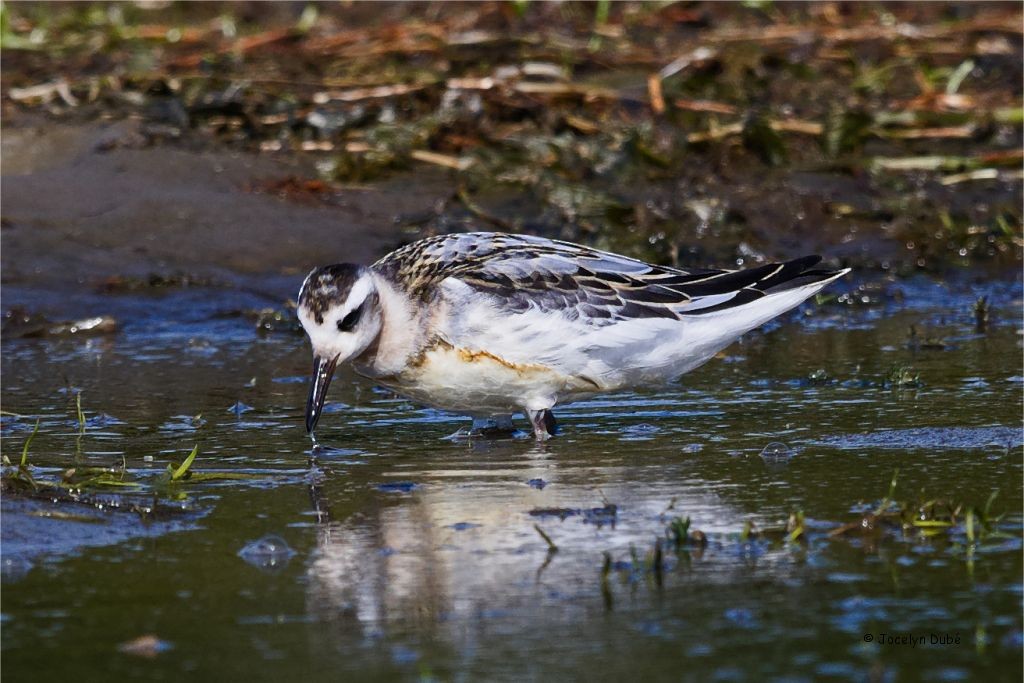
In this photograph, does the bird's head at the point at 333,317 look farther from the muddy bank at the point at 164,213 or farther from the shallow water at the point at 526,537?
the muddy bank at the point at 164,213

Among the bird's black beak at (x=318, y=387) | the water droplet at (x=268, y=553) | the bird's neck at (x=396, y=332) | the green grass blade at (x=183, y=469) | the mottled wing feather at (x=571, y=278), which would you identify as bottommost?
the water droplet at (x=268, y=553)

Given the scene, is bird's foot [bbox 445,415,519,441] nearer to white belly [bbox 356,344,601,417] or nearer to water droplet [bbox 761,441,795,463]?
white belly [bbox 356,344,601,417]

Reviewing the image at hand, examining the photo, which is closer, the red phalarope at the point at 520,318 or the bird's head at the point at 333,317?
the bird's head at the point at 333,317

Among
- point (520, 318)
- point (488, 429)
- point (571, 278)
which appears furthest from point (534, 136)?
point (520, 318)

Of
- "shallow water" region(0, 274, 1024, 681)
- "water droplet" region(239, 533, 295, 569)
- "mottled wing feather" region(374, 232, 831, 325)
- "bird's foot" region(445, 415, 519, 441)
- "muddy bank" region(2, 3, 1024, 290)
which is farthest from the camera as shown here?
"muddy bank" region(2, 3, 1024, 290)

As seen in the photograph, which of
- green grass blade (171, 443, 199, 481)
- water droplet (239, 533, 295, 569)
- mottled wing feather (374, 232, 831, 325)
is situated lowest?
water droplet (239, 533, 295, 569)

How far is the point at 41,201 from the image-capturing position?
12.1m

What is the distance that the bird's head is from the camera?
7.21 m

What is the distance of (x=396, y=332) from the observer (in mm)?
7434

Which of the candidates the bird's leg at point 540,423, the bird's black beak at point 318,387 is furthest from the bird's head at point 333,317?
the bird's leg at point 540,423

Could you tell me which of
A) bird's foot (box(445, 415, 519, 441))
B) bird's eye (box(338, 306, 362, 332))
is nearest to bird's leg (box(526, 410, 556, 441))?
bird's foot (box(445, 415, 519, 441))

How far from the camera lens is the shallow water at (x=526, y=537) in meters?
4.55

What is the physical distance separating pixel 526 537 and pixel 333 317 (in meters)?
1.96

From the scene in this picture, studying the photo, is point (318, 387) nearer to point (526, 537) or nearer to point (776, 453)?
point (526, 537)
